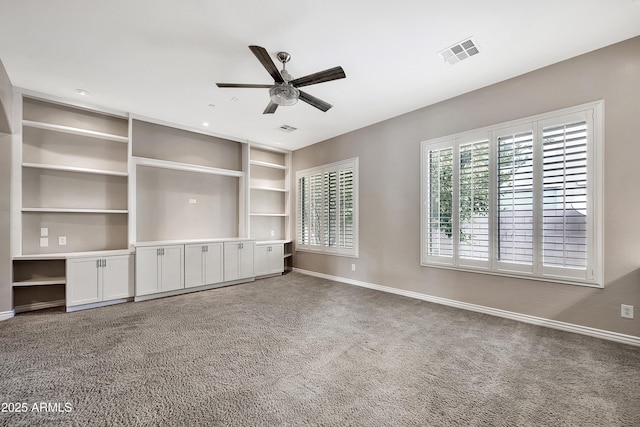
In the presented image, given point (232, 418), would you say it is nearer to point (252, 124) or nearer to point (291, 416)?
point (291, 416)

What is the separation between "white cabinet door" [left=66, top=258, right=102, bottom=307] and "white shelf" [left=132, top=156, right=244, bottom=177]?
5.72 ft

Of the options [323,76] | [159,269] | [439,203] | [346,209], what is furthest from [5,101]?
[439,203]

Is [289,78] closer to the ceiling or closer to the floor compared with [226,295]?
closer to the ceiling

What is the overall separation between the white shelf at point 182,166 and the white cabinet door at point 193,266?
153 centimetres

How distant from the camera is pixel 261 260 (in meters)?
5.91

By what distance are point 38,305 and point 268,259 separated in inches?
140

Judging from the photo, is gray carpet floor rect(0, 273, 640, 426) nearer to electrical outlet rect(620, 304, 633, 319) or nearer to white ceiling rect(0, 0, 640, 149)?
electrical outlet rect(620, 304, 633, 319)

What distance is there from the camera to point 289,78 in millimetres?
2990

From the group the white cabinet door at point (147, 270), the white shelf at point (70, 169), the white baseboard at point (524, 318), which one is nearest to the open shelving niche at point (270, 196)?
the white cabinet door at point (147, 270)

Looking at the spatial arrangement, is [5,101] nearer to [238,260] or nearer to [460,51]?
[238,260]

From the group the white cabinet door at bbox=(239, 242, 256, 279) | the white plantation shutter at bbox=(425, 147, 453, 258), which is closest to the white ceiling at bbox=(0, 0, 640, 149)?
the white plantation shutter at bbox=(425, 147, 453, 258)

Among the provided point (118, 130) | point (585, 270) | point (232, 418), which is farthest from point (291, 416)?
point (118, 130)

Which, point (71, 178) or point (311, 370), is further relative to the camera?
point (71, 178)

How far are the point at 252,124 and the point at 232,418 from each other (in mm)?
4502
